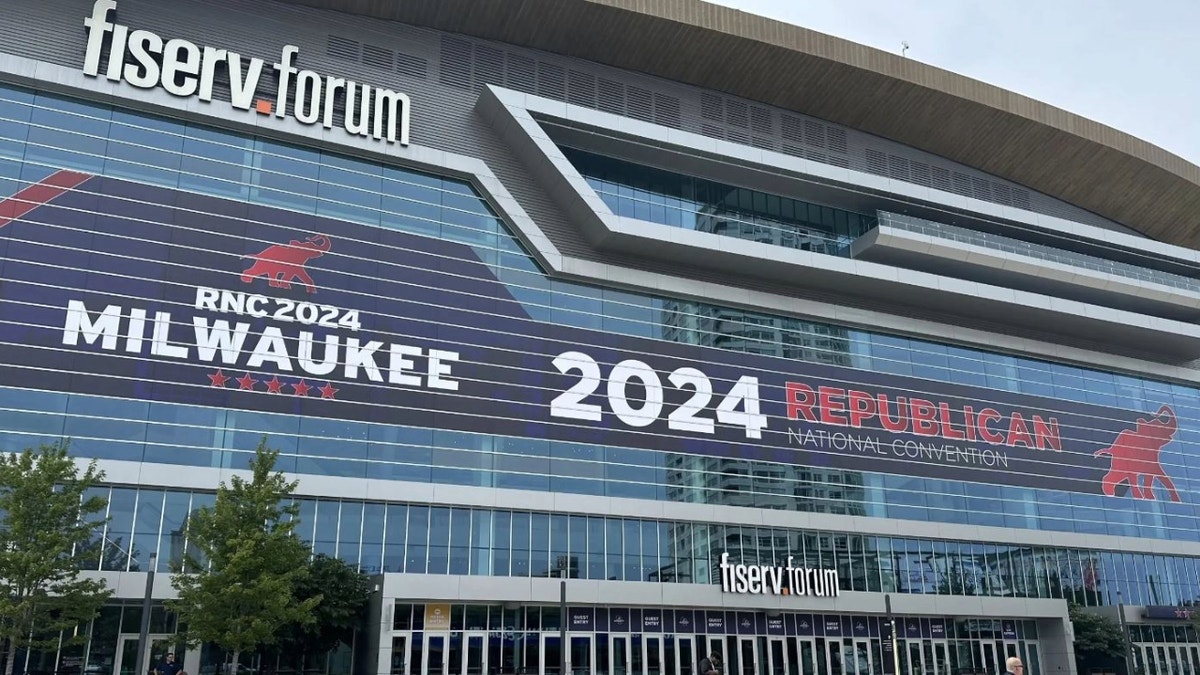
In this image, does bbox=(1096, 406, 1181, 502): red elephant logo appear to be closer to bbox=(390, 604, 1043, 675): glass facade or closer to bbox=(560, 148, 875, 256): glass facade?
bbox=(390, 604, 1043, 675): glass facade

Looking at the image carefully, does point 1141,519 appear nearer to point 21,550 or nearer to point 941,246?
point 941,246

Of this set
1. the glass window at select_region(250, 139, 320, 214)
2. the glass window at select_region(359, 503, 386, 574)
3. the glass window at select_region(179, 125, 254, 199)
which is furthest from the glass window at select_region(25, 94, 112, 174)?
the glass window at select_region(359, 503, 386, 574)

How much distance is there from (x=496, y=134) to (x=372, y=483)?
16101mm

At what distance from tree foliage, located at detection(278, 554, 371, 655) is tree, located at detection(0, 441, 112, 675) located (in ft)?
20.0

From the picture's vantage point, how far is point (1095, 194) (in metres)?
60.4

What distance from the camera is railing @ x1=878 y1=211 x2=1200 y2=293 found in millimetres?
51344

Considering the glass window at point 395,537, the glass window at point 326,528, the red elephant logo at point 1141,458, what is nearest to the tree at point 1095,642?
the red elephant logo at point 1141,458

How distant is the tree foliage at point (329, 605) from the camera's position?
111 feet

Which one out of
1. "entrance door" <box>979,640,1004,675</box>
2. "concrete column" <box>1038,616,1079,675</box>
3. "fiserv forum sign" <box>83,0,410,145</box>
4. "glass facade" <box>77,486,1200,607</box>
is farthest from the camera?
"concrete column" <box>1038,616,1079,675</box>

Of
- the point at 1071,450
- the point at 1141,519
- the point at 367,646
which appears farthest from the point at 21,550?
the point at 1141,519

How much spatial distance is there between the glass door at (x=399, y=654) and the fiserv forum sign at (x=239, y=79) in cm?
1926

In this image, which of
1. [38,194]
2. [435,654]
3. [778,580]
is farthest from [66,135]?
[778,580]

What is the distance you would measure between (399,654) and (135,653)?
27.5 feet

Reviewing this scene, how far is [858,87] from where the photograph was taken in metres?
51.8
